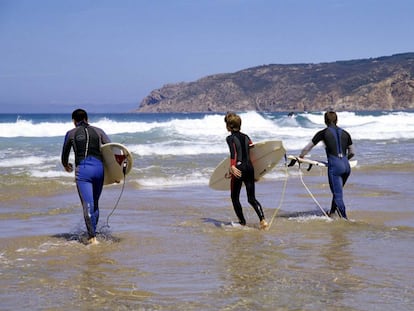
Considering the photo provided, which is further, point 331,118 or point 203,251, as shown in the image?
point 331,118

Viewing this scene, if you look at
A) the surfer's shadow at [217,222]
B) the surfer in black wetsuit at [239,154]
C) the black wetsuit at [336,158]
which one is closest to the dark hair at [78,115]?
the surfer in black wetsuit at [239,154]

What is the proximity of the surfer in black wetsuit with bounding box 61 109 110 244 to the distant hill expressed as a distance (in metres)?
155

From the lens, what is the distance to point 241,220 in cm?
817

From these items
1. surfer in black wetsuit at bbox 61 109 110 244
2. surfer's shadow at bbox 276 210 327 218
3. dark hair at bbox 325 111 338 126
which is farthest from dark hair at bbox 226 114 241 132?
surfer's shadow at bbox 276 210 327 218

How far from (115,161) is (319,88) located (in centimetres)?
16849

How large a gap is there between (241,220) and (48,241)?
96.3 inches

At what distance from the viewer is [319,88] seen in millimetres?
172000

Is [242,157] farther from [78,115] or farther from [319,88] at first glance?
[319,88]

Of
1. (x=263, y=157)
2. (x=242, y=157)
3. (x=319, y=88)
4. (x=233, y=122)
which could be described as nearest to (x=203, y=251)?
(x=242, y=157)

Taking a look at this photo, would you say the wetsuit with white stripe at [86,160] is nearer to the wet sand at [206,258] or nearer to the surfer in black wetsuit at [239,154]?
the wet sand at [206,258]

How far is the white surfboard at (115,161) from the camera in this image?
24.2ft

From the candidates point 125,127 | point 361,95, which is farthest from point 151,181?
point 361,95

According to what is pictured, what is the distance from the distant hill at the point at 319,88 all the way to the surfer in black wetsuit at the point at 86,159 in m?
155

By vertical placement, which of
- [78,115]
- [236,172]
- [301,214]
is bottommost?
[301,214]
